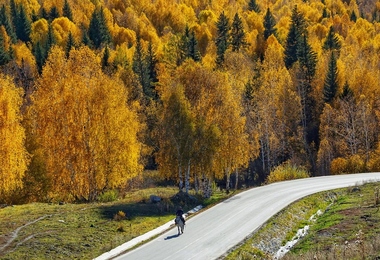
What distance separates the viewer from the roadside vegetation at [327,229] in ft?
72.1

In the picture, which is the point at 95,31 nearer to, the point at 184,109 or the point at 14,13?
the point at 14,13

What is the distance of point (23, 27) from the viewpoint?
117812 millimetres

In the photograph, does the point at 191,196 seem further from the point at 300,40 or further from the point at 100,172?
the point at 300,40

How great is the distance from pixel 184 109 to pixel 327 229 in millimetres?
17154

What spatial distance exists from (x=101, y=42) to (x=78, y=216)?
83.9m

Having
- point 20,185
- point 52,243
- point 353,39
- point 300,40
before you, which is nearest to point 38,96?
point 20,185

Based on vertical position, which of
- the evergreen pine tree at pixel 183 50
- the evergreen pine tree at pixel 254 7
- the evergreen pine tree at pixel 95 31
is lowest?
the evergreen pine tree at pixel 183 50

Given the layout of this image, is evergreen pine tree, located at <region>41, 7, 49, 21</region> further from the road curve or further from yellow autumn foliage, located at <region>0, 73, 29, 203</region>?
the road curve

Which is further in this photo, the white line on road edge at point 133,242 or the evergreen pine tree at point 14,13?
the evergreen pine tree at point 14,13

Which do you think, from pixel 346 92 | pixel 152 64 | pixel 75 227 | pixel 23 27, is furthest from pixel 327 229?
pixel 23 27

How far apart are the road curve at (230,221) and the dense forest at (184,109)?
521cm

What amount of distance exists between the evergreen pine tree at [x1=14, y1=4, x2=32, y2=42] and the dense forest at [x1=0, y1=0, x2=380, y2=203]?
31 cm

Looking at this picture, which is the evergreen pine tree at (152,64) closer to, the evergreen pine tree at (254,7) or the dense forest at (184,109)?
the dense forest at (184,109)

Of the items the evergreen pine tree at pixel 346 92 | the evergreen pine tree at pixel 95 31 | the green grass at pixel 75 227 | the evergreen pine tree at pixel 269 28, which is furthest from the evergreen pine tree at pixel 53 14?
the green grass at pixel 75 227
